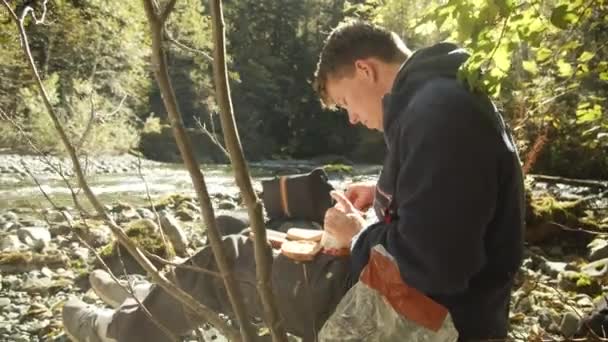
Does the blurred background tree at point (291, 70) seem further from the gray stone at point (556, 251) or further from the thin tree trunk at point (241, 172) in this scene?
the gray stone at point (556, 251)

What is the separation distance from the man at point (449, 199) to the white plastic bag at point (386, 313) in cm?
3

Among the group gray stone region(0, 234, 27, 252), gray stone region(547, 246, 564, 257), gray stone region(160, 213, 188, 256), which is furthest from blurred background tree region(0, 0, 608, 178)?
gray stone region(160, 213, 188, 256)

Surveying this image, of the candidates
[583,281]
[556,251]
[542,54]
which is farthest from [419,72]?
[556,251]

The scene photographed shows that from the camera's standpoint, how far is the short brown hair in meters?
1.80

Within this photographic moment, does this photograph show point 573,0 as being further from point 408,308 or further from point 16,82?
point 16,82

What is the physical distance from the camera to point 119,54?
58.4ft

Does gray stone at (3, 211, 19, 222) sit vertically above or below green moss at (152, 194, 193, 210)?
above

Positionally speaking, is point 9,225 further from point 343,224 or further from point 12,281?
point 343,224

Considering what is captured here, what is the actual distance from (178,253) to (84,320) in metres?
2.63

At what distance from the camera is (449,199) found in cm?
126

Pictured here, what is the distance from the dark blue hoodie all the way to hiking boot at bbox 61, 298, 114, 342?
1488 millimetres

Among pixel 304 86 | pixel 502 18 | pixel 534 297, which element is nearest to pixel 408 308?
pixel 502 18

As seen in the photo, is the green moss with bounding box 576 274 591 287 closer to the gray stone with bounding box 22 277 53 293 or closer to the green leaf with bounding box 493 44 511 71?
the green leaf with bounding box 493 44 511 71

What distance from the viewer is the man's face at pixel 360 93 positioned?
1800 mm
